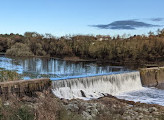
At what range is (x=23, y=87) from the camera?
42.3ft

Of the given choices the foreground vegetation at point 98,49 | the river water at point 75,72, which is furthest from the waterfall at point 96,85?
the foreground vegetation at point 98,49

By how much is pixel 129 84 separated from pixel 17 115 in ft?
56.9

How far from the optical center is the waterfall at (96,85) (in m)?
15.0

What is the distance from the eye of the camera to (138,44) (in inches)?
2002

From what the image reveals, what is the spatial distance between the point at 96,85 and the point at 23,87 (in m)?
6.63

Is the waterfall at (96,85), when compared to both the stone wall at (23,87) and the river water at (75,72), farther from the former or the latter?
the stone wall at (23,87)

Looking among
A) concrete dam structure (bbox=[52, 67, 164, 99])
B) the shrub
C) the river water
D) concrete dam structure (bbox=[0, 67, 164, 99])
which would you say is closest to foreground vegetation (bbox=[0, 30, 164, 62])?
the shrub

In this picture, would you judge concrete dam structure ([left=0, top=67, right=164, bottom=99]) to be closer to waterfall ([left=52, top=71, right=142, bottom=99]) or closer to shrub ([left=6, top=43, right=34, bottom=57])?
waterfall ([left=52, top=71, right=142, bottom=99])

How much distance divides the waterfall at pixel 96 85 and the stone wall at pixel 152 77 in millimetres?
854

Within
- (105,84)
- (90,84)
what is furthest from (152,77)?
(90,84)

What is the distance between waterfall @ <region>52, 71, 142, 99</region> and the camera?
15.0 m

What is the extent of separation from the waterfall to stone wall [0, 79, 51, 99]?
0.97 metres

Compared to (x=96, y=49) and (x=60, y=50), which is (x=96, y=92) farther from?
(x=60, y=50)

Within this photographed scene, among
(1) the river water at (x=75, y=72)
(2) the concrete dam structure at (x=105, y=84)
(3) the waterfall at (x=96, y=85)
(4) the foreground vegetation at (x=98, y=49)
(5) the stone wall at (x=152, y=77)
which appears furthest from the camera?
(4) the foreground vegetation at (x=98, y=49)
